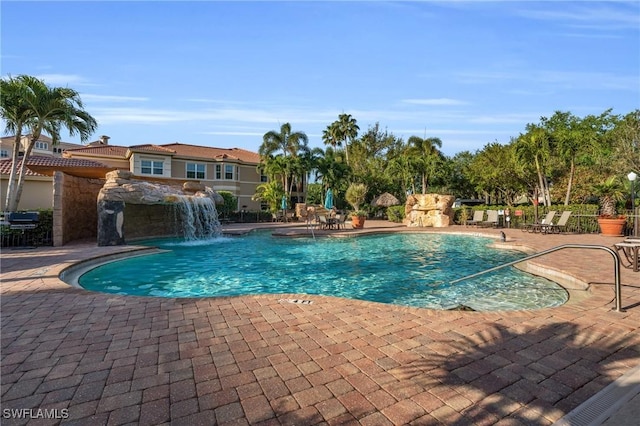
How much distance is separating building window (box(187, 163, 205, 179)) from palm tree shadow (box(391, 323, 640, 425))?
33777 millimetres

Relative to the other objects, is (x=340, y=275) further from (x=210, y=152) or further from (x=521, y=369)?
(x=210, y=152)

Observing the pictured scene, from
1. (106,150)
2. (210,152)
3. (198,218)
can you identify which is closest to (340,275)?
(198,218)

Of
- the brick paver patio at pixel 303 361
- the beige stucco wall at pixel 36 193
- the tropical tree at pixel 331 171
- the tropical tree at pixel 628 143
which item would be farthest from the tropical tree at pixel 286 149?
the brick paver patio at pixel 303 361

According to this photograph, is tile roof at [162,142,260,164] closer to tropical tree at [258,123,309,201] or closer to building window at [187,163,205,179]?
building window at [187,163,205,179]

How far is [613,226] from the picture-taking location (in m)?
14.8

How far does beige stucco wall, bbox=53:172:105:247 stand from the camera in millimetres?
11523

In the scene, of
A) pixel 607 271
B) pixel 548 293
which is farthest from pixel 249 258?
pixel 607 271

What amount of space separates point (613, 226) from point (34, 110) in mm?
24928

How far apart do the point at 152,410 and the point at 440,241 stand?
1494cm

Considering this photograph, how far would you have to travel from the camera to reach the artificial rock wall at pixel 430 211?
74.4 feet

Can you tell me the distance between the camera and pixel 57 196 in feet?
37.5

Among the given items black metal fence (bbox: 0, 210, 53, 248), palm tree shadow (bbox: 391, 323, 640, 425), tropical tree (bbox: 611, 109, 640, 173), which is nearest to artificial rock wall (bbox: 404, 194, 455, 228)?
tropical tree (bbox: 611, 109, 640, 173)

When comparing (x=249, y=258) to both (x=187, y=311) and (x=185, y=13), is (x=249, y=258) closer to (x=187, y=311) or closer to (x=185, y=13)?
(x=187, y=311)

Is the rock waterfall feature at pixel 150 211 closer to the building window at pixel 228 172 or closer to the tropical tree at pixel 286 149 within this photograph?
the tropical tree at pixel 286 149
